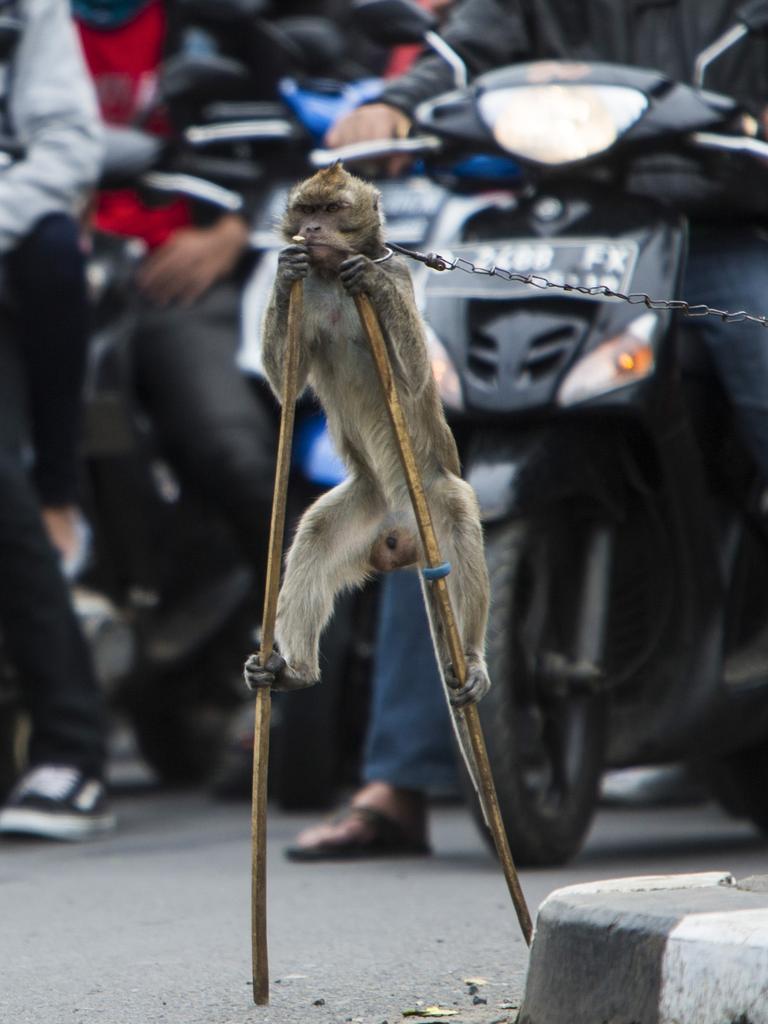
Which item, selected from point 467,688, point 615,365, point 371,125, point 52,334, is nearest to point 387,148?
point 371,125

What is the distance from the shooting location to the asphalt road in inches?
116

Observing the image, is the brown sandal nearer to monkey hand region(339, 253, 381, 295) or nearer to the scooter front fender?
the scooter front fender

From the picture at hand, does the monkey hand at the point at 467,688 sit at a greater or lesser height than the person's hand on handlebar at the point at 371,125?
lesser

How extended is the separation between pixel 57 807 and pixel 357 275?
2.51m

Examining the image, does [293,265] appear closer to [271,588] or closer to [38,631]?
[271,588]

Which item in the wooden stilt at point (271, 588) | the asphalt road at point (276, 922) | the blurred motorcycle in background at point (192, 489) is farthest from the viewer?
the blurred motorcycle in background at point (192, 489)

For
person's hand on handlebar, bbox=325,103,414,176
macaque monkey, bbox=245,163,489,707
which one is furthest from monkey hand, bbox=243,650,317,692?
person's hand on handlebar, bbox=325,103,414,176

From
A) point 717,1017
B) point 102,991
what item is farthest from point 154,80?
point 717,1017

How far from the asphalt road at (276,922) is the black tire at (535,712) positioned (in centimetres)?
10

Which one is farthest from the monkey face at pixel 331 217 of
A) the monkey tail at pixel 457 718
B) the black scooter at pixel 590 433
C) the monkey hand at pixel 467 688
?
the black scooter at pixel 590 433

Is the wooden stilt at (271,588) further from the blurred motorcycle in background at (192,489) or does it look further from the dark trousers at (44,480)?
the blurred motorcycle in background at (192,489)

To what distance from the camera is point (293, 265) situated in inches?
106

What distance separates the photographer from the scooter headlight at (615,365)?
3939 millimetres

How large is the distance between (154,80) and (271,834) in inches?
97.0
